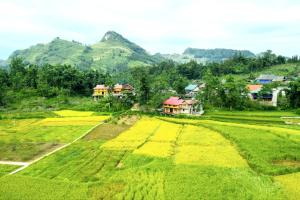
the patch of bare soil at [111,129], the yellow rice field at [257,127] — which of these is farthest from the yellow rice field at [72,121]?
the yellow rice field at [257,127]

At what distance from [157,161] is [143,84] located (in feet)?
121

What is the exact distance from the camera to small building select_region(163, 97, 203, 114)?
60.5 metres

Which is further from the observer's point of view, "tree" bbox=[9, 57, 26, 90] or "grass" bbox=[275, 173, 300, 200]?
"tree" bbox=[9, 57, 26, 90]

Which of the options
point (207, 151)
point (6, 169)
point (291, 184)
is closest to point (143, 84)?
point (207, 151)

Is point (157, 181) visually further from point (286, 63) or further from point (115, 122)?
point (286, 63)

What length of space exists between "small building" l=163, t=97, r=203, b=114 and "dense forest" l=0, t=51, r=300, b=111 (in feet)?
8.69

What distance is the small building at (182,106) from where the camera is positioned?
60500mm

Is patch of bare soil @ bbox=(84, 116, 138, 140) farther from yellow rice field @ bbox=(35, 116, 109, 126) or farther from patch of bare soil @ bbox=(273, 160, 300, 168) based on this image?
patch of bare soil @ bbox=(273, 160, 300, 168)

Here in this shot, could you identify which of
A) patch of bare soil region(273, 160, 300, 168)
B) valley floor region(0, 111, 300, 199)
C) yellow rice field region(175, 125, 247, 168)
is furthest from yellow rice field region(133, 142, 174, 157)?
patch of bare soil region(273, 160, 300, 168)

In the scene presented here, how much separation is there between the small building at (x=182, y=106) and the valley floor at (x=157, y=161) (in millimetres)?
11901

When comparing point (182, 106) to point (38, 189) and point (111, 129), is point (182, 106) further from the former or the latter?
point (38, 189)

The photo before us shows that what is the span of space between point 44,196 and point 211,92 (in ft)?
164

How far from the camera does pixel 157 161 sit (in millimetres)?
29094

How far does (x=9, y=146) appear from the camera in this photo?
120 ft
